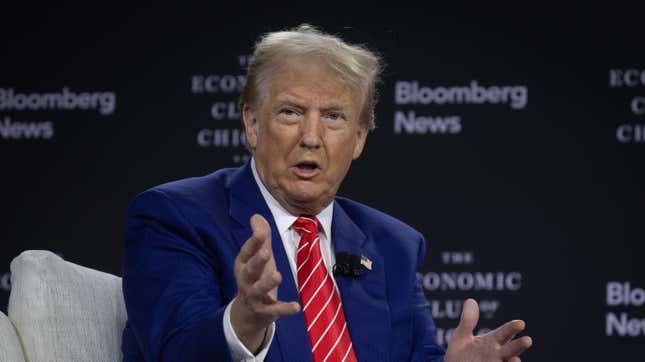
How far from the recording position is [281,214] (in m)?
2.66

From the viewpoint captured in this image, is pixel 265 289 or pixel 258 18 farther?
pixel 258 18

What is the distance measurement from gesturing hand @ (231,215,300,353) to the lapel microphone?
2.02ft

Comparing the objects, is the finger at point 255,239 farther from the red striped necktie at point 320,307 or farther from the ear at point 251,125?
the ear at point 251,125

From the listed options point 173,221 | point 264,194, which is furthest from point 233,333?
point 264,194

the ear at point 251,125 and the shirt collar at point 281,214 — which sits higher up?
the ear at point 251,125

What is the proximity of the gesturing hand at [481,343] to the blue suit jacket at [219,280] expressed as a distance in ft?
0.79

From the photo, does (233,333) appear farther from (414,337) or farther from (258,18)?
(258,18)

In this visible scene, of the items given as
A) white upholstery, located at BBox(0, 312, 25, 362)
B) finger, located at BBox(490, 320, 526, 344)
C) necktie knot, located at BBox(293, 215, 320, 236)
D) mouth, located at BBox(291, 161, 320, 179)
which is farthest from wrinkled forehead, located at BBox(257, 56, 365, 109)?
white upholstery, located at BBox(0, 312, 25, 362)

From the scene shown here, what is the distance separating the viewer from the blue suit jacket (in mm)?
2250

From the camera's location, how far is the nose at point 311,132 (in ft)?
8.57

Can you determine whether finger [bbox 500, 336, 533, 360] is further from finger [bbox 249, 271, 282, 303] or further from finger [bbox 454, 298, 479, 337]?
finger [bbox 249, 271, 282, 303]

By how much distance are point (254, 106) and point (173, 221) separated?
0.45 metres

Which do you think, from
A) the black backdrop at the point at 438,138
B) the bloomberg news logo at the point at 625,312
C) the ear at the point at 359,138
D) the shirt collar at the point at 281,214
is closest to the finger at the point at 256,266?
the shirt collar at the point at 281,214

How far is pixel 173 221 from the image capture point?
2.42 m
